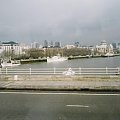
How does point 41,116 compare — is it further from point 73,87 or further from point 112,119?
point 73,87

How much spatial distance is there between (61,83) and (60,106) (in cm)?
740

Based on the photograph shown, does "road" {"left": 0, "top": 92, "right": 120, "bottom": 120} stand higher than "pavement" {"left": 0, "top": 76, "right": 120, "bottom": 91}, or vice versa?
"pavement" {"left": 0, "top": 76, "right": 120, "bottom": 91}

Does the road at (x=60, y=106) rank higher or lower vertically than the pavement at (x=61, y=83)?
lower

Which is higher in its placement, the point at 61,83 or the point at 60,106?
the point at 61,83

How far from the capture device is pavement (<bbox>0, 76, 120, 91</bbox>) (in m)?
18.1

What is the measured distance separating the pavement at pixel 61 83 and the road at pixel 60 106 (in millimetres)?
1626

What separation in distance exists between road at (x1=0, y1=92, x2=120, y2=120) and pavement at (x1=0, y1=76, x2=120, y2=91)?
1626mm

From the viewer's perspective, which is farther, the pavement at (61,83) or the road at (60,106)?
the pavement at (61,83)

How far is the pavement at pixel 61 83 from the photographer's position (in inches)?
713

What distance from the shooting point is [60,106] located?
41.7 ft

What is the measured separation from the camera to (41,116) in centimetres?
1082

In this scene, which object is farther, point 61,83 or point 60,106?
point 61,83

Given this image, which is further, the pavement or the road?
the pavement

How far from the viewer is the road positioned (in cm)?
1076
